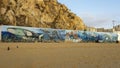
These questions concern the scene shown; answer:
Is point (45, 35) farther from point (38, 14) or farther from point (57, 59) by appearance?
point (57, 59)

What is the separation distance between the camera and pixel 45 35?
6038 centimetres

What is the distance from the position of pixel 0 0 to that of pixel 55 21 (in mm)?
17173

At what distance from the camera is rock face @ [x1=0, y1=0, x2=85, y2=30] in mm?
75875

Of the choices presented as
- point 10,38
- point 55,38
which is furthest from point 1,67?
point 55,38

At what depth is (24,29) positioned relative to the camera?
5612cm

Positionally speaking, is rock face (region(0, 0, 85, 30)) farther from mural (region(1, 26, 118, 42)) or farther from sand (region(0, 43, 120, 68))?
sand (region(0, 43, 120, 68))

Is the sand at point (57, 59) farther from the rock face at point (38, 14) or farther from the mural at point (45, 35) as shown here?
the rock face at point (38, 14)

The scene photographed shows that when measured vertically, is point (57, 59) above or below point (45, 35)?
below

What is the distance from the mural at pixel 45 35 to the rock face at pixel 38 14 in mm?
14499

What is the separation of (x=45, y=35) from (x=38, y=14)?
916 inches

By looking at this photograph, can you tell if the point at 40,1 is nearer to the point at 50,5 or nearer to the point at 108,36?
the point at 50,5

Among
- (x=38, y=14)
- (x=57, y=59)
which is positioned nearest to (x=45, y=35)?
(x=38, y=14)

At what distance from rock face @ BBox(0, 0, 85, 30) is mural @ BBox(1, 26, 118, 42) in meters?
14.5

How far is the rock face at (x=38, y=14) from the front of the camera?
75.9 metres
